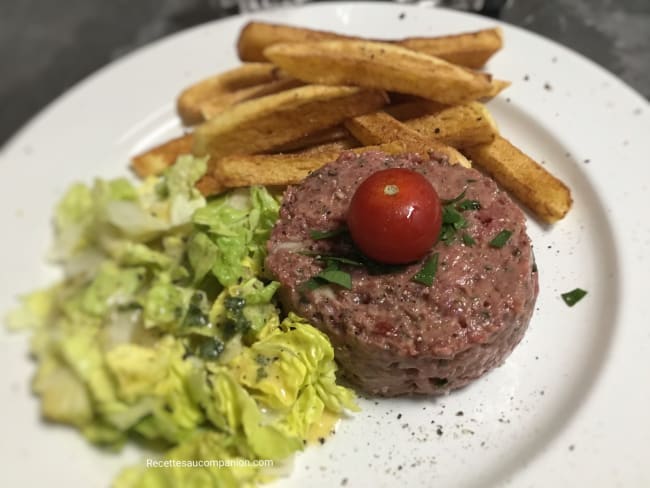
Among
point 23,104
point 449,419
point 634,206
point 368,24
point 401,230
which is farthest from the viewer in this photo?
point 23,104

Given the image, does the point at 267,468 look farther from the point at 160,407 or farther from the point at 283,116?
the point at 283,116

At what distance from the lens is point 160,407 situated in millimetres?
2332

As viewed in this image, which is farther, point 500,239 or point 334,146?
point 334,146

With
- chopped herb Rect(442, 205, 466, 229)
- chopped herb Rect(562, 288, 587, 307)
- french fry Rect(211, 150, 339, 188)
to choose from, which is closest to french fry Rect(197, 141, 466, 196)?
french fry Rect(211, 150, 339, 188)

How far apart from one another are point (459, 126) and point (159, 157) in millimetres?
1584

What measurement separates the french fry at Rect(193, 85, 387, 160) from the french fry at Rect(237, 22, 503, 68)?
0.41 meters

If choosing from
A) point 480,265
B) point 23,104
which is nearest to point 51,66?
point 23,104

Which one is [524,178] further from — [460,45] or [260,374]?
[260,374]

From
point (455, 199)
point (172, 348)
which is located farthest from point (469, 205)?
point (172, 348)

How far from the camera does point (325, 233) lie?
2668mm

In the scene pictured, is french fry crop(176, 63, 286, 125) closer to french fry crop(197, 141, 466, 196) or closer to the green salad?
french fry crop(197, 141, 466, 196)

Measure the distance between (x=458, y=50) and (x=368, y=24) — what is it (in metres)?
0.83

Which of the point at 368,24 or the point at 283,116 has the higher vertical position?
the point at 368,24

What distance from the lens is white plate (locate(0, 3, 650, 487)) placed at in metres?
2.31
